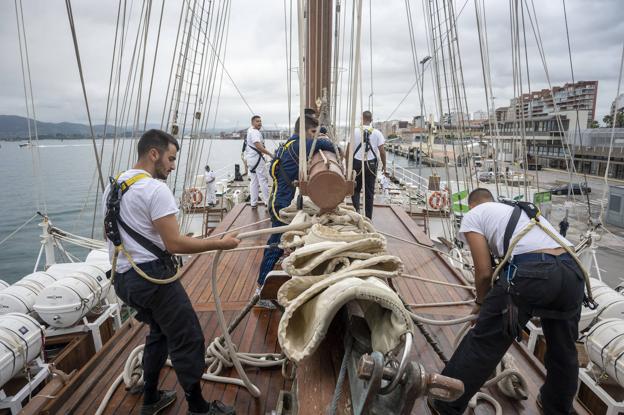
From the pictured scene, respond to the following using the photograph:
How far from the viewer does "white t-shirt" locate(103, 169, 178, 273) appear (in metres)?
1.46

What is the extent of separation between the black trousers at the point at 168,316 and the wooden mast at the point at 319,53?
324cm

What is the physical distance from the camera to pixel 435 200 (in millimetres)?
9047

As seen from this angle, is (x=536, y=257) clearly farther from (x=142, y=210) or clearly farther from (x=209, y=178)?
(x=209, y=178)

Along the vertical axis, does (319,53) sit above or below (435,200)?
above

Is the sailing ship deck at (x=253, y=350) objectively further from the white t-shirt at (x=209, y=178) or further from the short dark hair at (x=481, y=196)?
the white t-shirt at (x=209, y=178)

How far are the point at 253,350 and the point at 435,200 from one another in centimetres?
756

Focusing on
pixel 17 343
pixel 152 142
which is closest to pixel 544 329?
pixel 152 142

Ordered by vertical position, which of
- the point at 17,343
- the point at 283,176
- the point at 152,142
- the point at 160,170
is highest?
the point at 152,142

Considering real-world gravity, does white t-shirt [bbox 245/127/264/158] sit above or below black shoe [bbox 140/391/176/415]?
above

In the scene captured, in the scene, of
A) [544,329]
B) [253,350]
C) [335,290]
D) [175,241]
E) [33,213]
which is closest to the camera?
[335,290]

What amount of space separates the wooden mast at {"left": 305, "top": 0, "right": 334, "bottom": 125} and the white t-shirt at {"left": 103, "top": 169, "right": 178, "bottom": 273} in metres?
3.18

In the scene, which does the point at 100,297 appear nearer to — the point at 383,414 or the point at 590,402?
the point at 383,414

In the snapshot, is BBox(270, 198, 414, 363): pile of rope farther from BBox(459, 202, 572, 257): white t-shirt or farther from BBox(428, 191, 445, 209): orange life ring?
BBox(428, 191, 445, 209): orange life ring

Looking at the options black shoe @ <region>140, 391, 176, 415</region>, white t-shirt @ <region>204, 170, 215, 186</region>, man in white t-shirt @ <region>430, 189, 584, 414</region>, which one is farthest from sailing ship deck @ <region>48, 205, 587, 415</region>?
white t-shirt @ <region>204, 170, 215, 186</region>
